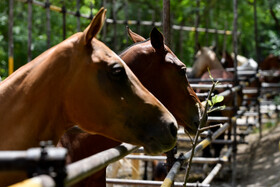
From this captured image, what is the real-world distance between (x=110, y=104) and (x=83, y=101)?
115mm

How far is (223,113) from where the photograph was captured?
6.88 metres

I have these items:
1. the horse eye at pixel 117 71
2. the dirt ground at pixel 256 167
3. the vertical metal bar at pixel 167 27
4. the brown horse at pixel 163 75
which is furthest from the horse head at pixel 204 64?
the horse eye at pixel 117 71

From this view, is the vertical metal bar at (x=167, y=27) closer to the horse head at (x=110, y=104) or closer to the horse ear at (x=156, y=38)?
the horse ear at (x=156, y=38)

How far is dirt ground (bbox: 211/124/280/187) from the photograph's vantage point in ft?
22.6

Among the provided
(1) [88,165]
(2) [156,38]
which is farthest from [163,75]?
(1) [88,165]

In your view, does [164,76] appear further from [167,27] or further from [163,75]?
[167,27]

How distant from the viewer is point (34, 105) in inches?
76.2

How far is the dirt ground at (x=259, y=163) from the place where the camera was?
690 centimetres

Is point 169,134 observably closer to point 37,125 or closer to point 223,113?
point 37,125

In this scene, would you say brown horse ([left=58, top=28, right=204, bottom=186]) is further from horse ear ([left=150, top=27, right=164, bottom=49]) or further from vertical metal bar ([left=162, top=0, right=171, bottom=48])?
vertical metal bar ([left=162, top=0, right=171, bottom=48])

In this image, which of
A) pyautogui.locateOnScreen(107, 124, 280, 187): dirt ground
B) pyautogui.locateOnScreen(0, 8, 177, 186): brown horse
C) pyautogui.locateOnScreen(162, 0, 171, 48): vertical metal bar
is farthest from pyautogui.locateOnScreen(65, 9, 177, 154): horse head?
pyautogui.locateOnScreen(107, 124, 280, 187): dirt ground

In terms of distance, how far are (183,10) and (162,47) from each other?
453 inches

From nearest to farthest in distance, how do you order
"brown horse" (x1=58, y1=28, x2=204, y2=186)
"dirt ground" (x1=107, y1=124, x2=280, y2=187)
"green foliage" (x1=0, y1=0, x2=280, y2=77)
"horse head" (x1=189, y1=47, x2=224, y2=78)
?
"brown horse" (x1=58, y1=28, x2=204, y2=186) → "dirt ground" (x1=107, y1=124, x2=280, y2=187) → "horse head" (x1=189, y1=47, x2=224, y2=78) → "green foliage" (x1=0, y1=0, x2=280, y2=77)

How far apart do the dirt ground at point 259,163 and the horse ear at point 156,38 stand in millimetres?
3724
